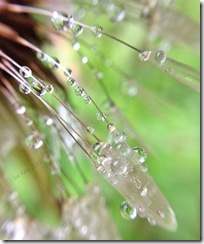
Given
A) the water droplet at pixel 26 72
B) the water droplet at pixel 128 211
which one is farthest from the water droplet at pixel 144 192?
the water droplet at pixel 26 72

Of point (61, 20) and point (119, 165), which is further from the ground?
point (61, 20)

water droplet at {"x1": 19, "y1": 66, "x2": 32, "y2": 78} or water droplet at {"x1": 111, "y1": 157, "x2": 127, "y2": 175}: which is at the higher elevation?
water droplet at {"x1": 19, "y1": 66, "x2": 32, "y2": 78}

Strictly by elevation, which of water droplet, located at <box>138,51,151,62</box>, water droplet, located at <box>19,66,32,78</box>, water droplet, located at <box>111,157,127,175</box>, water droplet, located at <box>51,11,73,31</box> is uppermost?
water droplet, located at <box>51,11,73,31</box>

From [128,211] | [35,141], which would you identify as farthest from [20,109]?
[128,211]

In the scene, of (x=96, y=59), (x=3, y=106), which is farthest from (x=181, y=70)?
(x=96, y=59)

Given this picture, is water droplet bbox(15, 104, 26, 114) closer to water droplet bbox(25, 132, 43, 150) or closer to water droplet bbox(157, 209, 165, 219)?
water droplet bbox(25, 132, 43, 150)

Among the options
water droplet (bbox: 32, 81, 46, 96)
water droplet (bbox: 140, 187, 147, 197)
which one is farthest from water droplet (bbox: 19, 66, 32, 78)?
water droplet (bbox: 140, 187, 147, 197)

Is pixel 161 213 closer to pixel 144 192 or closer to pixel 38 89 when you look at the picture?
pixel 144 192
